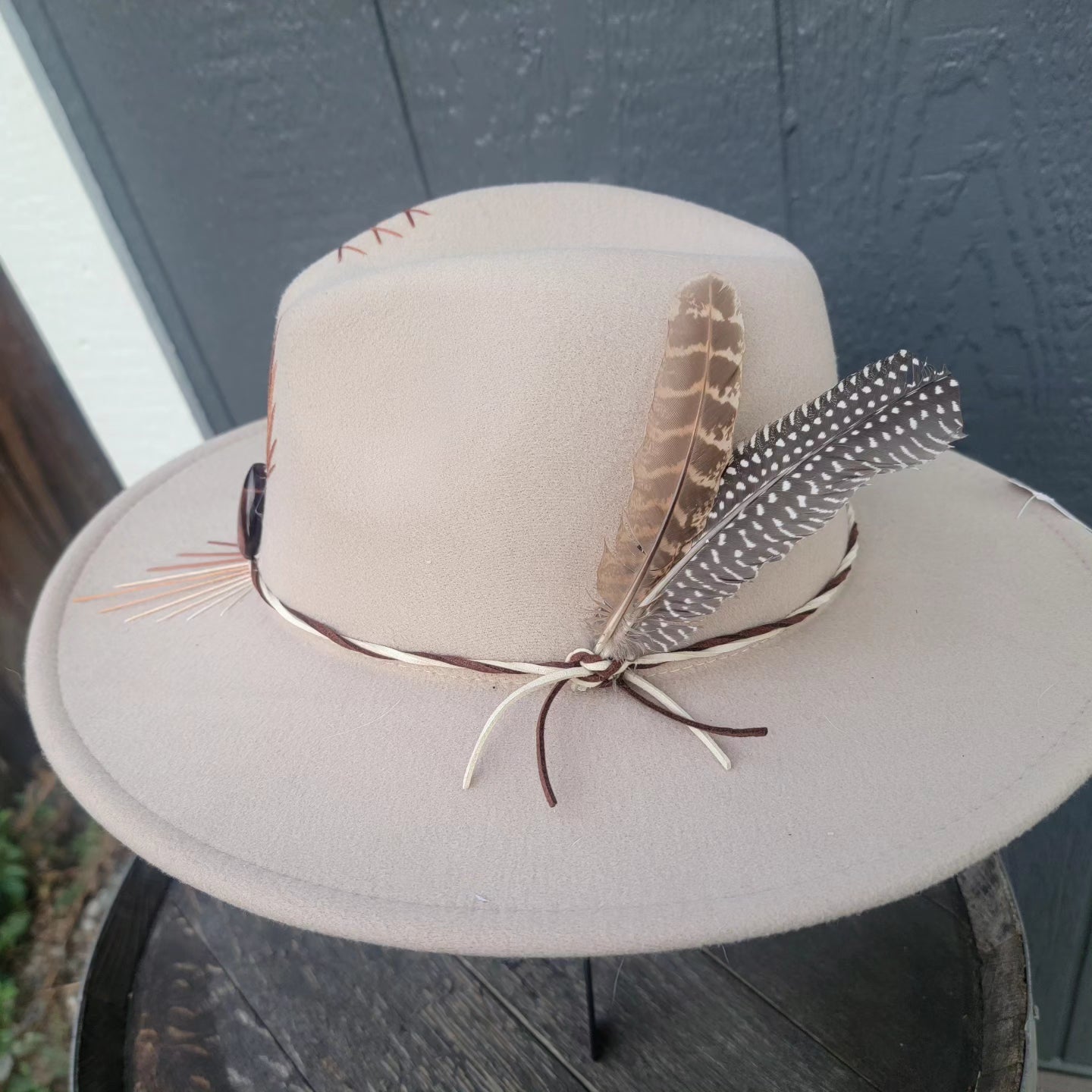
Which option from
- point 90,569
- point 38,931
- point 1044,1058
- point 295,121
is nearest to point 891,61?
point 295,121

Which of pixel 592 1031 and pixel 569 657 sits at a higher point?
pixel 569 657

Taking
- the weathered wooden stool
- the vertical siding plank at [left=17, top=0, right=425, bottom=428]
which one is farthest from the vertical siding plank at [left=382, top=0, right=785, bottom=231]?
the weathered wooden stool

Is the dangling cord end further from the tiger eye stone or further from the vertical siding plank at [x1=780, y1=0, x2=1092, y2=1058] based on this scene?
the vertical siding plank at [x1=780, y1=0, x2=1092, y2=1058]

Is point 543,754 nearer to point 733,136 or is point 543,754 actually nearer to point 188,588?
point 188,588

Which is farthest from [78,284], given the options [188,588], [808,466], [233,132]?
[808,466]

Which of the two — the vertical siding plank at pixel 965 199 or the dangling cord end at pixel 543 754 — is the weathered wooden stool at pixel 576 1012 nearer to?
the dangling cord end at pixel 543 754
